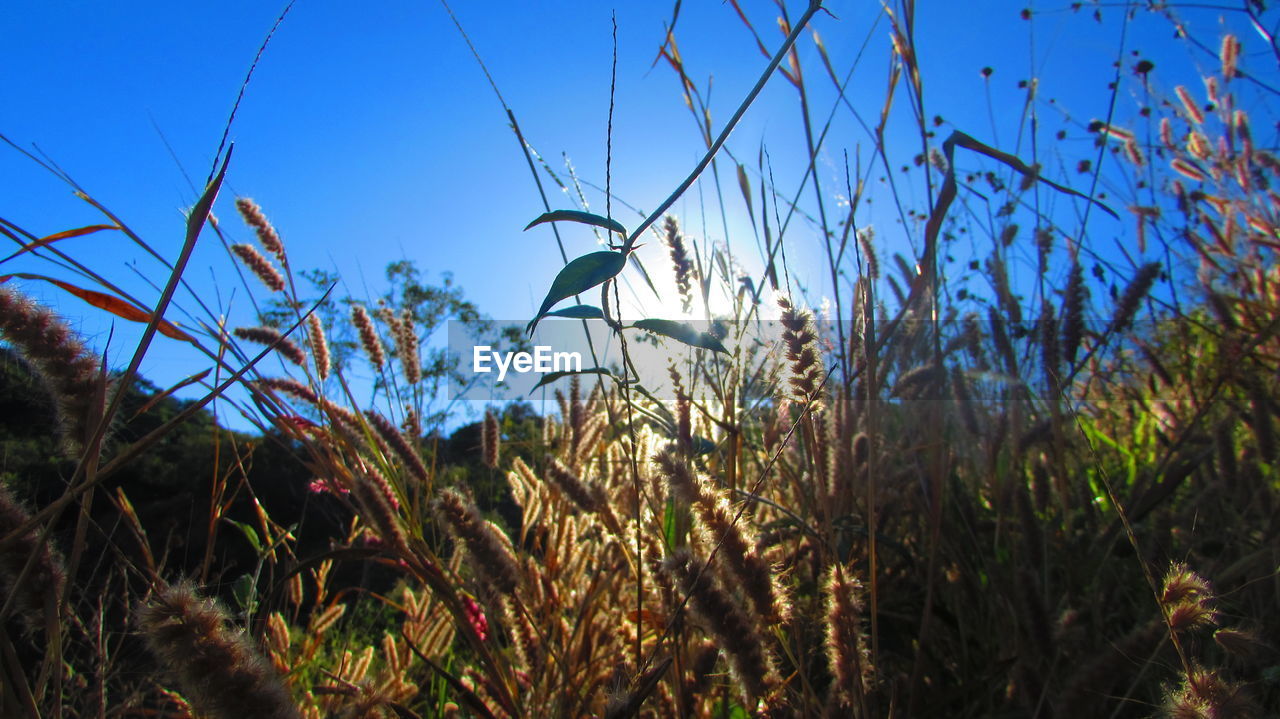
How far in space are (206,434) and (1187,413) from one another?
492 centimetres

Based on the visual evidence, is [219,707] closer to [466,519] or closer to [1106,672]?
[466,519]

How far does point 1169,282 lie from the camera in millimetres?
1767

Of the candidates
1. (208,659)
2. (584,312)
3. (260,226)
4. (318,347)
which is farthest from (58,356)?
(260,226)

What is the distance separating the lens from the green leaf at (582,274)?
1.53 feet

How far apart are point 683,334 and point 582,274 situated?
0.17 metres

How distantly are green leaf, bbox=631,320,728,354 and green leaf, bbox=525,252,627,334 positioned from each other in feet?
0.44

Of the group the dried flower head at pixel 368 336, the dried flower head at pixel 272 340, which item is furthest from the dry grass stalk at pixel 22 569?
the dried flower head at pixel 368 336

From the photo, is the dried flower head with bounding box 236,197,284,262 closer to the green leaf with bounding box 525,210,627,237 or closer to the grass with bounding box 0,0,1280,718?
the grass with bounding box 0,0,1280,718

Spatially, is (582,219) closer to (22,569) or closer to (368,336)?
(22,569)

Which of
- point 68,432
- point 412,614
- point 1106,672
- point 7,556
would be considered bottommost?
point 412,614

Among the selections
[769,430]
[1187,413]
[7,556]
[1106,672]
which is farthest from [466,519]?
[1187,413]

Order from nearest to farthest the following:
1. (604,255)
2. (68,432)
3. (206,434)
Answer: (604,255) → (68,432) → (206,434)

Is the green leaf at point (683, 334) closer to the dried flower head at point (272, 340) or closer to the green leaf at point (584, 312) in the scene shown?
the green leaf at point (584, 312)

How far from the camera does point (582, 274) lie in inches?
19.2
